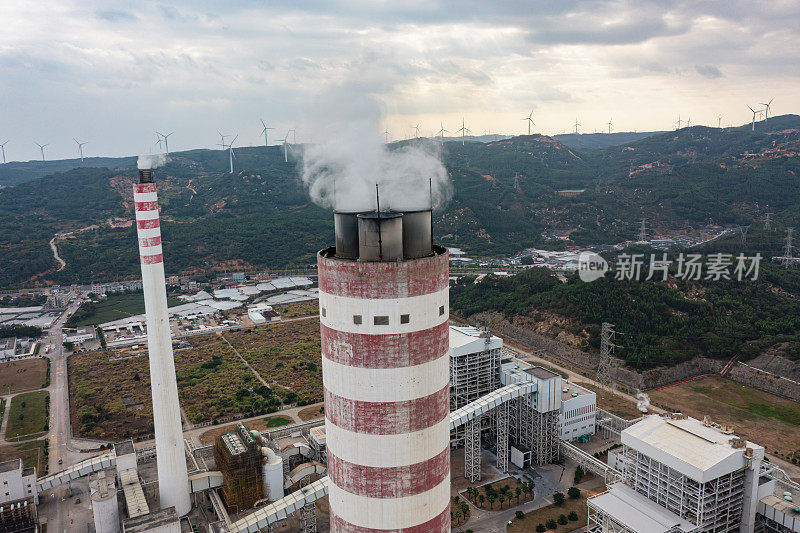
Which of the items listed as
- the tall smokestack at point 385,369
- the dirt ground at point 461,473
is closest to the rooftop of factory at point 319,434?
the dirt ground at point 461,473

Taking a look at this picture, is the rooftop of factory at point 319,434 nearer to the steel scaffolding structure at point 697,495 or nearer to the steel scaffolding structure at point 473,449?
the steel scaffolding structure at point 473,449

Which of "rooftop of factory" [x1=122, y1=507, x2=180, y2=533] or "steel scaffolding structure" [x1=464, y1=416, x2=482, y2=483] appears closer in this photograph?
"rooftop of factory" [x1=122, y1=507, x2=180, y2=533]

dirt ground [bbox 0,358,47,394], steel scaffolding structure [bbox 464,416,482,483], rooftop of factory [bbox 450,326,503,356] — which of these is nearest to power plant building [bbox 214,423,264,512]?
steel scaffolding structure [bbox 464,416,482,483]

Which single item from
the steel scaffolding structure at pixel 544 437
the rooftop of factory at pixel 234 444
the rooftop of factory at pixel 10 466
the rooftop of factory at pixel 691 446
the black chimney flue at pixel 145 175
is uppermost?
the black chimney flue at pixel 145 175

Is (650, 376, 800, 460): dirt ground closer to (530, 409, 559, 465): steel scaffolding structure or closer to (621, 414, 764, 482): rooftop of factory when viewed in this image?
(530, 409, 559, 465): steel scaffolding structure

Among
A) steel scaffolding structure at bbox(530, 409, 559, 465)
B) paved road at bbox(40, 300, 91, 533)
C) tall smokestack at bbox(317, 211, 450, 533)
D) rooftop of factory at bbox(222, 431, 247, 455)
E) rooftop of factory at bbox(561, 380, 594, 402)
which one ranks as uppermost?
tall smokestack at bbox(317, 211, 450, 533)

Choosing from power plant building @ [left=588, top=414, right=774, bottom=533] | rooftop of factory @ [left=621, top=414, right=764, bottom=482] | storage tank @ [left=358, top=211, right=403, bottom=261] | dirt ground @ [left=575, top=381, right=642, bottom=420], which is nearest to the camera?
storage tank @ [left=358, top=211, right=403, bottom=261]

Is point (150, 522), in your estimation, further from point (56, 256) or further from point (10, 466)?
point (56, 256)
